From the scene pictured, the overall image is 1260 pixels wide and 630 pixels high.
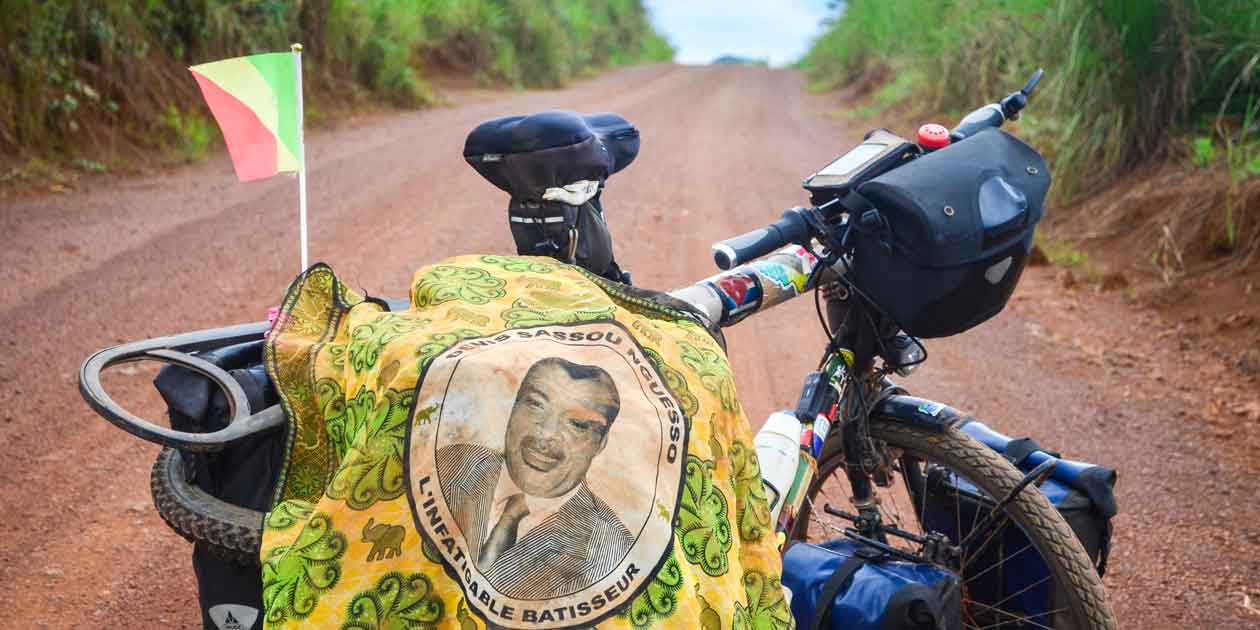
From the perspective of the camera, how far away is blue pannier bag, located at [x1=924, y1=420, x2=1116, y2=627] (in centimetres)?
219

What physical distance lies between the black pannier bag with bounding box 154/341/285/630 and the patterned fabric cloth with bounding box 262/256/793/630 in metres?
0.10

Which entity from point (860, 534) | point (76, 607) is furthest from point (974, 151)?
point (76, 607)

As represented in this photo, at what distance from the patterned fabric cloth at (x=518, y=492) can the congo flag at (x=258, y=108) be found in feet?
2.84

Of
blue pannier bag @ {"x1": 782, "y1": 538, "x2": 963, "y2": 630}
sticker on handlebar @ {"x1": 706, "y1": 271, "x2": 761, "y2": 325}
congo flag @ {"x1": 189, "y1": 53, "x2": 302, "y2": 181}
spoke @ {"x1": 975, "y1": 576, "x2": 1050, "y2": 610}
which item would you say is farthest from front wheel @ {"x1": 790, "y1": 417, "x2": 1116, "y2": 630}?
congo flag @ {"x1": 189, "y1": 53, "x2": 302, "y2": 181}

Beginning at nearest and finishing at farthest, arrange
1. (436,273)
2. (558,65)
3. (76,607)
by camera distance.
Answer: (436,273) < (76,607) < (558,65)

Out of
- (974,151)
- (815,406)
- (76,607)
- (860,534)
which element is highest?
(974,151)

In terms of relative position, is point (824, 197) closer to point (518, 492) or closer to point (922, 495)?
point (922, 495)

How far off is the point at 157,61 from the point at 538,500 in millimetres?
8592

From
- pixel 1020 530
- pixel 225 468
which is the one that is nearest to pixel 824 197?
pixel 1020 530

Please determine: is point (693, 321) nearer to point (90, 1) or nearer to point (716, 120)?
point (90, 1)

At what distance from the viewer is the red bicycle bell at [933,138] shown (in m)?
1.97

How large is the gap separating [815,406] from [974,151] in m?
0.60

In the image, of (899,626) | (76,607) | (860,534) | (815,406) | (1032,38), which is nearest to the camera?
(899,626)

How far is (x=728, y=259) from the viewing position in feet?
6.10
